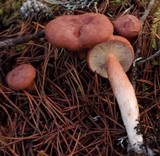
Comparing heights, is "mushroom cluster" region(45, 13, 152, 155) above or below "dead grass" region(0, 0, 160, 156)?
above

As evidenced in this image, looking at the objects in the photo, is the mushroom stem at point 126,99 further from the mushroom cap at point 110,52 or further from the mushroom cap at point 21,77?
the mushroom cap at point 21,77

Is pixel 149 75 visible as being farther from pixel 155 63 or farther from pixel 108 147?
pixel 108 147

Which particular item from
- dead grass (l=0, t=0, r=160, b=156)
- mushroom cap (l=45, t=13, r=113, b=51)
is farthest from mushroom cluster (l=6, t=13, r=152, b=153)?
dead grass (l=0, t=0, r=160, b=156)

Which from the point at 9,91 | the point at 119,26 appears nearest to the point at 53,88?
the point at 9,91

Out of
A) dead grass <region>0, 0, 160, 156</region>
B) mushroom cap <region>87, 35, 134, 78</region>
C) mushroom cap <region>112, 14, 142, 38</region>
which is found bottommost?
dead grass <region>0, 0, 160, 156</region>

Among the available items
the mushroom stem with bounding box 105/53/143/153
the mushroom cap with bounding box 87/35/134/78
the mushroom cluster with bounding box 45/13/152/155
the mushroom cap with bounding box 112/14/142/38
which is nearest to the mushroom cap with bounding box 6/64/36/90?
the mushroom cluster with bounding box 45/13/152/155

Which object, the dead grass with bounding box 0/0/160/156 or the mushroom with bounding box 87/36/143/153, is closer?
the mushroom with bounding box 87/36/143/153

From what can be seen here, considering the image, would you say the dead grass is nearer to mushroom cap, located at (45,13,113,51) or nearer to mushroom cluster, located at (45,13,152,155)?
mushroom cluster, located at (45,13,152,155)
